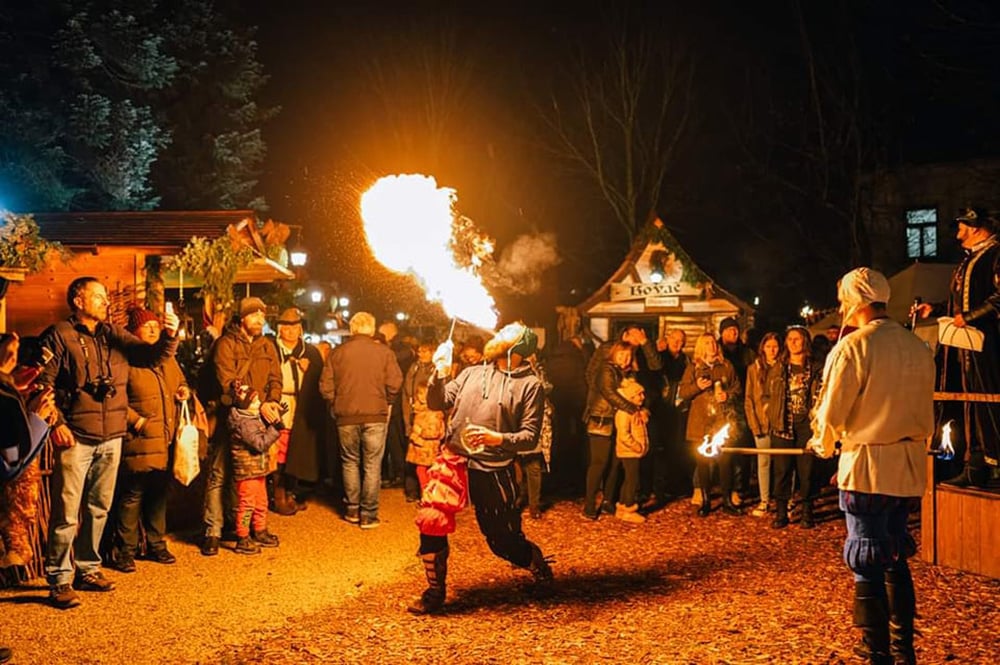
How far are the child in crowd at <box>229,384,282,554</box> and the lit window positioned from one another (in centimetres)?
2756

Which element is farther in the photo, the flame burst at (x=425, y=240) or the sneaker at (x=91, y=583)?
the flame burst at (x=425, y=240)

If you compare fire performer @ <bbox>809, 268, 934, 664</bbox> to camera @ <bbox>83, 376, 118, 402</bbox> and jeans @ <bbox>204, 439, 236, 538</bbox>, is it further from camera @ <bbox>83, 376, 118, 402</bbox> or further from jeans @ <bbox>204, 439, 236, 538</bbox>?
jeans @ <bbox>204, 439, 236, 538</bbox>

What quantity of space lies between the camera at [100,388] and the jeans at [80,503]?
0.37 m

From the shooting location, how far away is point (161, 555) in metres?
7.98

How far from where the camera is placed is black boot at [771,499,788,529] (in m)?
9.55

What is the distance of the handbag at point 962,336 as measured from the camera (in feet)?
24.2

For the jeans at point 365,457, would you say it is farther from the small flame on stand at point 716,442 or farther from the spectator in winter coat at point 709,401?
the spectator in winter coat at point 709,401

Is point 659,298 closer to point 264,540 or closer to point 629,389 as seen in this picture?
point 629,389

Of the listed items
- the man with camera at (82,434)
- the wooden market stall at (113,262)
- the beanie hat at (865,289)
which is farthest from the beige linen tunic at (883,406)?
the wooden market stall at (113,262)

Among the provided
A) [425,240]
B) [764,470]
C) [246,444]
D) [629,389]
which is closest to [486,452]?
[425,240]

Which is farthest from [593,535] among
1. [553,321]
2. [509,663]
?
[553,321]

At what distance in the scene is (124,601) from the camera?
685 cm

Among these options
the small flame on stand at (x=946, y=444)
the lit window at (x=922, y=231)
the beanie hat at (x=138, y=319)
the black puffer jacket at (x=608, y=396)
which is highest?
the lit window at (x=922, y=231)

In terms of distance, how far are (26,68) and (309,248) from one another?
8.85 meters
